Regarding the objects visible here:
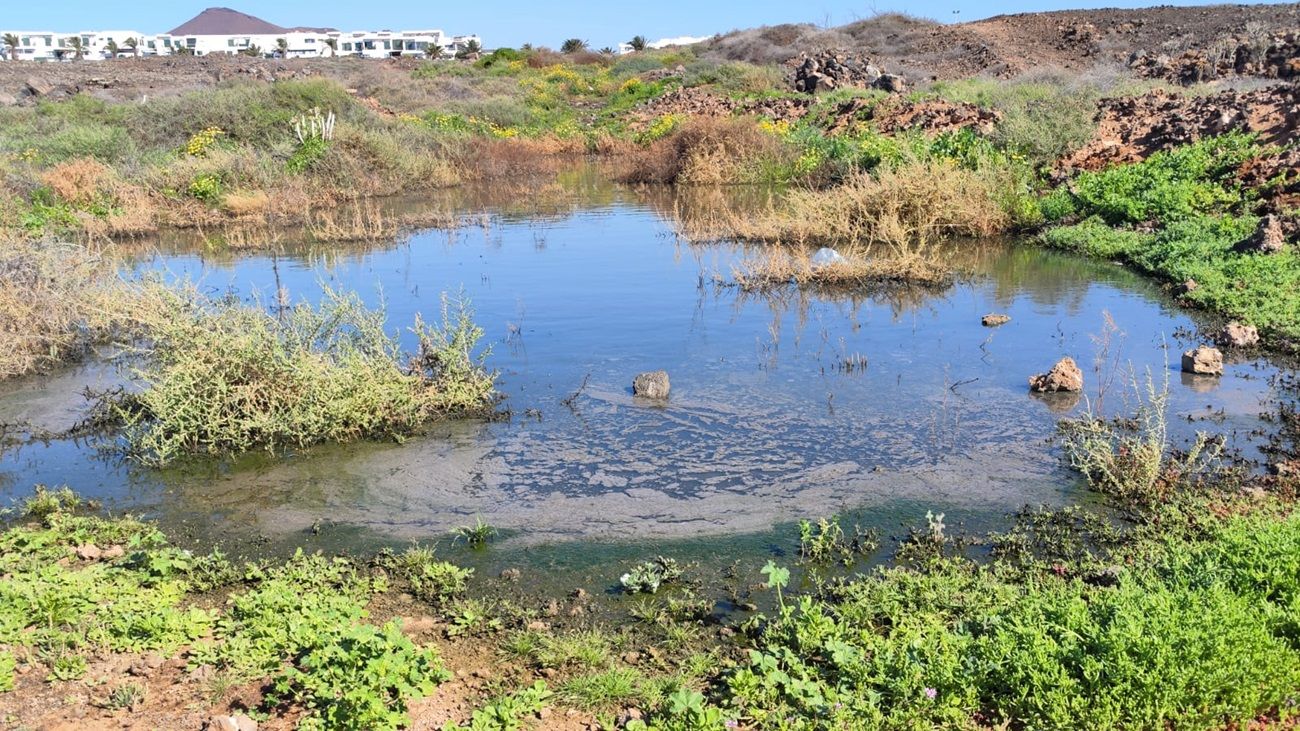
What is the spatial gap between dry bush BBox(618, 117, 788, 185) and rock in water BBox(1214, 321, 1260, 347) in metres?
14.6

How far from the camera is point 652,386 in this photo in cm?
831

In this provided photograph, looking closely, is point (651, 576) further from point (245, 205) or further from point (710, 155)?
point (710, 155)

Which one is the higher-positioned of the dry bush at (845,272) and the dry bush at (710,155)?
the dry bush at (710,155)

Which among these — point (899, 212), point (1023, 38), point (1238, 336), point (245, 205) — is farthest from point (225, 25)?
point (1238, 336)

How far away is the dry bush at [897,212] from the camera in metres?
14.2

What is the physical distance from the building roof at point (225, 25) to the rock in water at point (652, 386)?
110363 mm

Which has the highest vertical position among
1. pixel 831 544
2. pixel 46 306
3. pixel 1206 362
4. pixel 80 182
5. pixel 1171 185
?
pixel 80 182

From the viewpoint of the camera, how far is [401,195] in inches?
862

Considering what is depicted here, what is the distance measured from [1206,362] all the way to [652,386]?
458 centimetres

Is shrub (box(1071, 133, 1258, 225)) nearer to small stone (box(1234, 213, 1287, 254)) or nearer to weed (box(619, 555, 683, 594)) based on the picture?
small stone (box(1234, 213, 1287, 254))

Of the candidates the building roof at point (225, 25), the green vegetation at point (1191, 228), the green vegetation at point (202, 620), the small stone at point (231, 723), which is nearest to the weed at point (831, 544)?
the green vegetation at point (202, 620)

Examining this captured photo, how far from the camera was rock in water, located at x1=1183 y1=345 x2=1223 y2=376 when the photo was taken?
8367mm

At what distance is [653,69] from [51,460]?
44372 mm

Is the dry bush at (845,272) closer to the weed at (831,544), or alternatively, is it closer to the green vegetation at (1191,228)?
the green vegetation at (1191,228)
